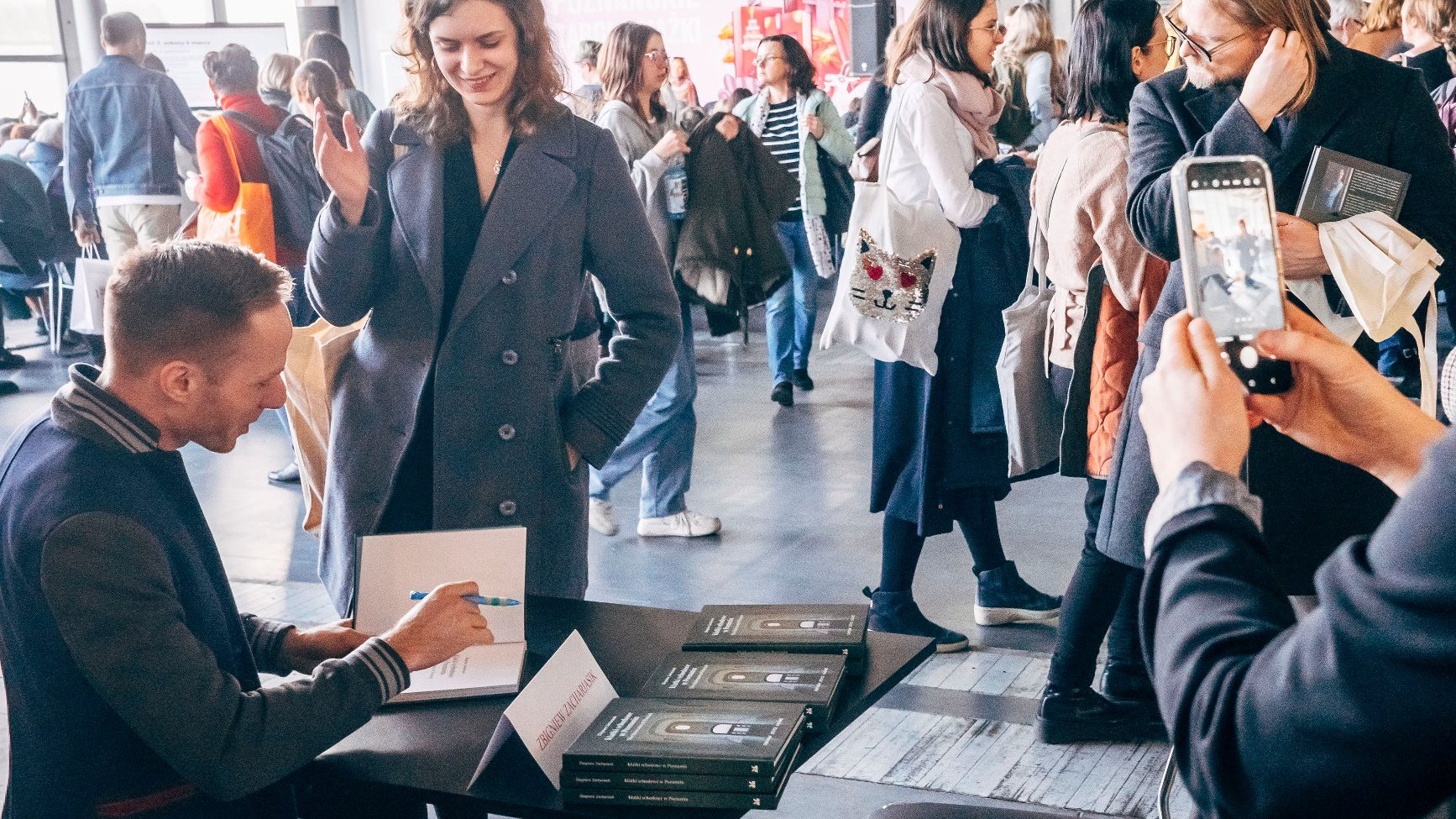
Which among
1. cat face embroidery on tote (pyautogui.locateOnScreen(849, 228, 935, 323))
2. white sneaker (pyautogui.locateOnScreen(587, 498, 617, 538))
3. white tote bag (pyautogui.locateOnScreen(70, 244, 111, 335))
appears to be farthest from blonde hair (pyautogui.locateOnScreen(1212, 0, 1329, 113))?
white tote bag (pyautogui.locateOnScreen(70, 244, 111, 335))

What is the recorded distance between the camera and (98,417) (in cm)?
143

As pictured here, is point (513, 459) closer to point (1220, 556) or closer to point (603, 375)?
point (603, 375)

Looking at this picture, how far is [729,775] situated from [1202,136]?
1.34 metres

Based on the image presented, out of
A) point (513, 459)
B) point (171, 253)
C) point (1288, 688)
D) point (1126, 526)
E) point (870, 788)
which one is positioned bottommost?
point (870, 788)

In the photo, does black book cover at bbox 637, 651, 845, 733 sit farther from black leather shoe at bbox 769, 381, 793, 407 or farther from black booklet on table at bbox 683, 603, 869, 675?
black leather shoe at bbox 769, 381, 793, 407

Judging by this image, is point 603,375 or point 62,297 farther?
point 62,297

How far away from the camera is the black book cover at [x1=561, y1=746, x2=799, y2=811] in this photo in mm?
1281

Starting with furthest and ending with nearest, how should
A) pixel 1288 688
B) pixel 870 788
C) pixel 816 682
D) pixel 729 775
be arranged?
1. pixel 870 788
2. pixel 816 682
3. pixel 729 775
4. pixel 1288 688

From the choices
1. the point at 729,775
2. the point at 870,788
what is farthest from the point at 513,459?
the point at 870,788

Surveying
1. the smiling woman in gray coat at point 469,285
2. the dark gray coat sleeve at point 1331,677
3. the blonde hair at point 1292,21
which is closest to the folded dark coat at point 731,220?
the smiling woman in gray coat at point 469,285

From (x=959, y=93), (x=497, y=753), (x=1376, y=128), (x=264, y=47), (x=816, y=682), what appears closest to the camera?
(x=497, y=753)

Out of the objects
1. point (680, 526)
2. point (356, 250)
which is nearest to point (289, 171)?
point (680, 526)

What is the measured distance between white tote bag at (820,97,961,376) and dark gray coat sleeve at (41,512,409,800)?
2.09m

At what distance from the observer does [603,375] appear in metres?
2.25
